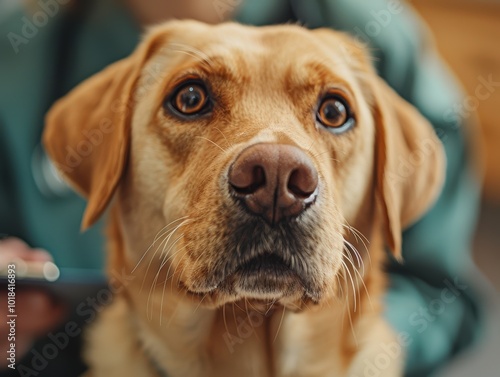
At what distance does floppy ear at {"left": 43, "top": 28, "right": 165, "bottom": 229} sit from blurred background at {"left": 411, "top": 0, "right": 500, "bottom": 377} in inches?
17.9

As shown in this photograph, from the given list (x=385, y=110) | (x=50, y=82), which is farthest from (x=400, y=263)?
(x=50, y=82)

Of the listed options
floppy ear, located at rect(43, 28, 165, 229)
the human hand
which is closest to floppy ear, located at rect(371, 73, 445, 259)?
floppy ear, located at rect(43, 28, 165, 229)

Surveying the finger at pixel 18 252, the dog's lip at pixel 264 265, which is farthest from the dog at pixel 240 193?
the finger at pixel 18 252

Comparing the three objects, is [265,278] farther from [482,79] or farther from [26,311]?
[482,79]

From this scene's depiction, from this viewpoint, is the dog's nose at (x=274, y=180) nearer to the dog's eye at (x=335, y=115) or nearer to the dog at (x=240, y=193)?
the dog at (x=240, y=193)

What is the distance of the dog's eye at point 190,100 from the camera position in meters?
0.69

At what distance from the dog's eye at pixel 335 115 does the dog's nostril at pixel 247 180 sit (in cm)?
15

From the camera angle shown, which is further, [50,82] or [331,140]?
[50,82]

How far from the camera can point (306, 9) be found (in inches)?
31.6

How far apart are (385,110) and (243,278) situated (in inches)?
11.8

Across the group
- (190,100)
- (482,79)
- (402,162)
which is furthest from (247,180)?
(482,79)

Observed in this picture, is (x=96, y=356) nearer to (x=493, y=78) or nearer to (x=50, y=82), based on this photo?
(x=50, y=82)

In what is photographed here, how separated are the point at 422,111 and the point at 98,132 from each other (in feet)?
1.47

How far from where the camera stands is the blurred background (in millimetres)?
889
